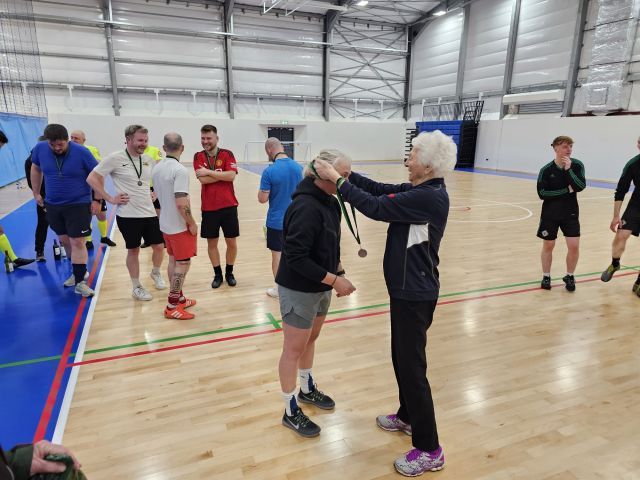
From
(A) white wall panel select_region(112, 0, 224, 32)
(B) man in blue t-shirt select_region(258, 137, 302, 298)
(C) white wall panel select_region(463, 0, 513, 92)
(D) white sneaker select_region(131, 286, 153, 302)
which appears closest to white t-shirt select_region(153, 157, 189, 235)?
(B) man in blue t-shirt select_region(258, 137, 302, 298)

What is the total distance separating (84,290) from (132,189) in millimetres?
1288

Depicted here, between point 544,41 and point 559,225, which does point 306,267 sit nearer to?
point 559,225

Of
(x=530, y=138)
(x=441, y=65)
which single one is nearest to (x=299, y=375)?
(x=530, y=138)

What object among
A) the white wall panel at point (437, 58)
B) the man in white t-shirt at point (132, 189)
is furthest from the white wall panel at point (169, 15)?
the man in white t-shirt at point (132, 189)

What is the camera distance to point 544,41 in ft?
57.6

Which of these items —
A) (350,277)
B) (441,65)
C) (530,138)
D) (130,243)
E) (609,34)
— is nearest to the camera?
(130,243)

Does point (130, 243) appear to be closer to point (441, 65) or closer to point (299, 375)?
point (299, 375)

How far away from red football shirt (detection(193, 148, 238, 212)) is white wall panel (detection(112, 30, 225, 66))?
61.7 ft

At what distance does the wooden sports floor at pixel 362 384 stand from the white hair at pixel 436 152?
5.28 ft

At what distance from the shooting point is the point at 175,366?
3176mm

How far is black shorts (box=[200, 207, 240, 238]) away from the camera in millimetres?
4641

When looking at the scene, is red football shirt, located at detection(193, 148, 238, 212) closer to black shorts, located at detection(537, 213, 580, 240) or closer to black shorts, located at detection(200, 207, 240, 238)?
black shorts, located at detection(200, 207, 240, 238)

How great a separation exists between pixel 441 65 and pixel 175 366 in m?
24.3

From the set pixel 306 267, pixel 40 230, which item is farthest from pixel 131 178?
pixel 306 267
